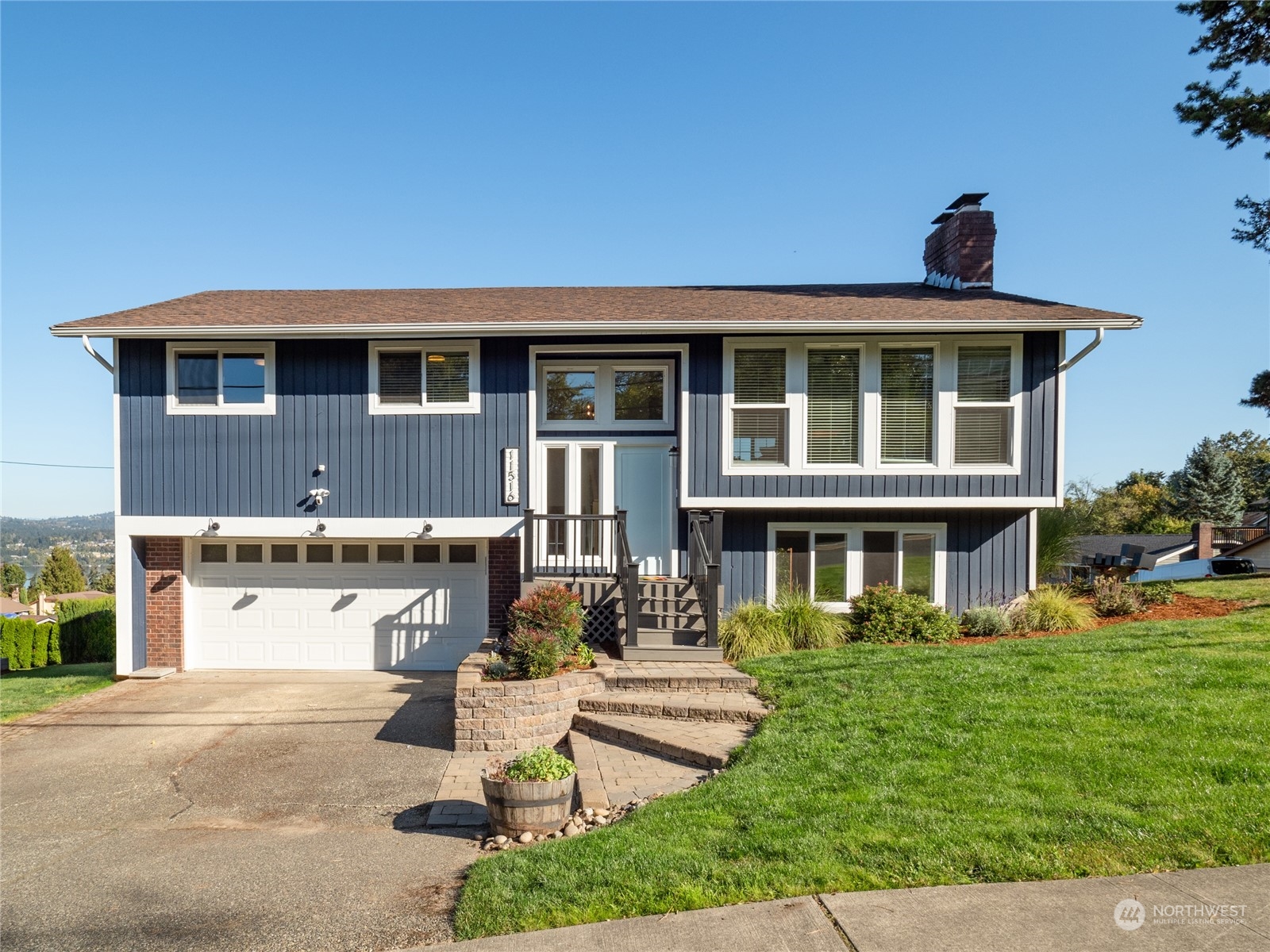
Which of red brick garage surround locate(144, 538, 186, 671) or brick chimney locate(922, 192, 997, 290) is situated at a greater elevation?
brick chimney locate(922, 192, 997, 290)

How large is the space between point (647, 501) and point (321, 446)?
497 centimetres

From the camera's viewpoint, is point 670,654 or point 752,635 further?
point 752,635

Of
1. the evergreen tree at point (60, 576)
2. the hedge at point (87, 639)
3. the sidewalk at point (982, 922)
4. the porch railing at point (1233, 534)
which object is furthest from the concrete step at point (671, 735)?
the evergreen tree at point (60, 576)

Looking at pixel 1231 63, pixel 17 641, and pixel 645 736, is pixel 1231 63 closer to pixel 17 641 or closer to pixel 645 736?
pixel 645 736

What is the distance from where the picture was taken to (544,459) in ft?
38.1

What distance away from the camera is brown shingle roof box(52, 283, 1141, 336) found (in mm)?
10719

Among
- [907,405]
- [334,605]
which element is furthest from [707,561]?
[334,605]

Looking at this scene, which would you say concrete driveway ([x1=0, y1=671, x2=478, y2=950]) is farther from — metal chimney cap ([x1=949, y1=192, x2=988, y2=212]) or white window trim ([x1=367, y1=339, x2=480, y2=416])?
metal chimney cap ([x1=949, y1=192, x2=988, y2=212])

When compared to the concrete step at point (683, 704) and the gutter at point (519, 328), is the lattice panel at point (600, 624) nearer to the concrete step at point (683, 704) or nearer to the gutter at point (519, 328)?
the concrete step at point (683, 704)

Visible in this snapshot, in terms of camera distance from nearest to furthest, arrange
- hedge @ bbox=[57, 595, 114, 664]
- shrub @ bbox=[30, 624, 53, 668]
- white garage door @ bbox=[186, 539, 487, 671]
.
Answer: white garage door @ bbox=[186, 539, 487, 671], shrub @ bbox=[30, 624, 53, 668], hedge @ bbox=[57, 595, 114, 664]

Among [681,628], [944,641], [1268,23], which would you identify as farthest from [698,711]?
[1268,23]

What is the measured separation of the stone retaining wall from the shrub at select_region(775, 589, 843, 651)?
11.6 ft

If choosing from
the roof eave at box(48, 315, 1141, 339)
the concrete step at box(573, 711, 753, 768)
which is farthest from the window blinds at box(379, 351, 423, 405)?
the concrete step at box(573, 711, 753, 768)

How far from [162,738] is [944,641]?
9.70 metres
